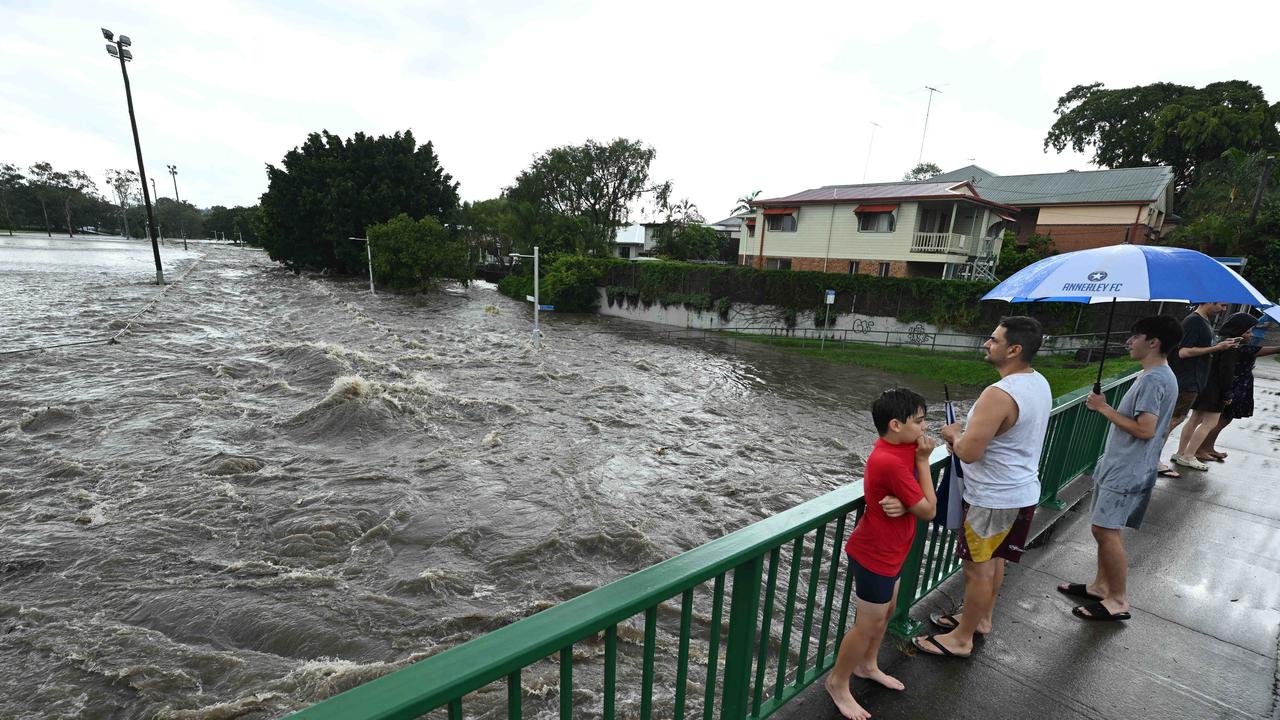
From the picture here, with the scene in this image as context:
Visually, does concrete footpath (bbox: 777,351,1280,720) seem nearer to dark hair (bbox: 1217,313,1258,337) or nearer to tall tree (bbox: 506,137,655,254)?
dark hair (bbox: 1217,313,1258,337)

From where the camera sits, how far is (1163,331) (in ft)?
10.6

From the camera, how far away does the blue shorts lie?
2.45m

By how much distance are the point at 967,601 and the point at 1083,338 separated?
75.2ft

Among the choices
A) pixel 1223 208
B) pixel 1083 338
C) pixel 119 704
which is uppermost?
pixel 1223 208

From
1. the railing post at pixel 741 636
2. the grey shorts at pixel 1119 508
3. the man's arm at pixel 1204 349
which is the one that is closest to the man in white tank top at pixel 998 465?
the grey shorts at pixel 1119 508

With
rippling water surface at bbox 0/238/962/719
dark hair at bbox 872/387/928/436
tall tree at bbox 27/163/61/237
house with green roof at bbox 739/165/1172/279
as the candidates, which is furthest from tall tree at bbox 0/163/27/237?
dark hair at bbox 872/387/928/436

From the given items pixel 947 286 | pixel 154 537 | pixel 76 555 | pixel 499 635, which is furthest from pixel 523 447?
pixel 947 286

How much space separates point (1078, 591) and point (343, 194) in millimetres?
48228

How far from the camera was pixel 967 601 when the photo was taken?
2.86 m

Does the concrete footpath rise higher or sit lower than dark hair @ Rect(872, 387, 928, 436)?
lower

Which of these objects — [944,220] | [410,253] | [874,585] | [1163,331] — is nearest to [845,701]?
[874,585]

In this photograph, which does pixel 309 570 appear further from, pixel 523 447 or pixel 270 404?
pixel 270 404

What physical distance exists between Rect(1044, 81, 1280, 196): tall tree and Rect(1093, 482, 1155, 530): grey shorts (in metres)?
42.1

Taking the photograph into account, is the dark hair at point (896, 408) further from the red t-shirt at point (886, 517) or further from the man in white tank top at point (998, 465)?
the man in white tank top at point (998, 465)
